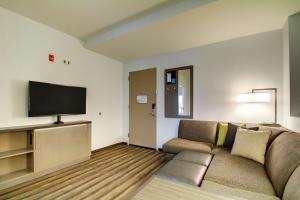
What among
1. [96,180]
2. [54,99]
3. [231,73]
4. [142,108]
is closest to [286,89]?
[231,73]

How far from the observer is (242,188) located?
1315 mm

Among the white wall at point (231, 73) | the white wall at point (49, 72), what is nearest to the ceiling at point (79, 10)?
the white wall at point (49, 72)

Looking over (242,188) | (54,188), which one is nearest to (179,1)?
(242,188)

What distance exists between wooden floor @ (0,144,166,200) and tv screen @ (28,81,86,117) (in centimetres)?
105

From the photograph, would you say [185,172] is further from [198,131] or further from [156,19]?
[156,19]

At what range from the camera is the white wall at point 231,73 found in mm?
2588

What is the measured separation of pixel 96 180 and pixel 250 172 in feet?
6.77

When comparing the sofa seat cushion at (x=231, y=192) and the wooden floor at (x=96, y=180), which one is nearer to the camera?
the sofa seat cushion at (x=231, y=192)

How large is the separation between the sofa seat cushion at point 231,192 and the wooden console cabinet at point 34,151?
2444mm

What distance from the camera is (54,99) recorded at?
105 inches

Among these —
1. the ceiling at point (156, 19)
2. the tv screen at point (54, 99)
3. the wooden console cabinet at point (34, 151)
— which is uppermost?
the ceiling at point (156, 19)

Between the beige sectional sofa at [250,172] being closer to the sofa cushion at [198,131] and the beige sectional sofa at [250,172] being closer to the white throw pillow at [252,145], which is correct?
the white throw pillow at [252,145]

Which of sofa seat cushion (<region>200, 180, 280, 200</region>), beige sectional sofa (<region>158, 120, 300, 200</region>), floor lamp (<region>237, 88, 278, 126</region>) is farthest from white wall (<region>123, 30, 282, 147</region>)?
sofa seat cushion (<region>200, 180, 280, 200</region>)

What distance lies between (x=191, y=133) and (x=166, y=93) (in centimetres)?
115
